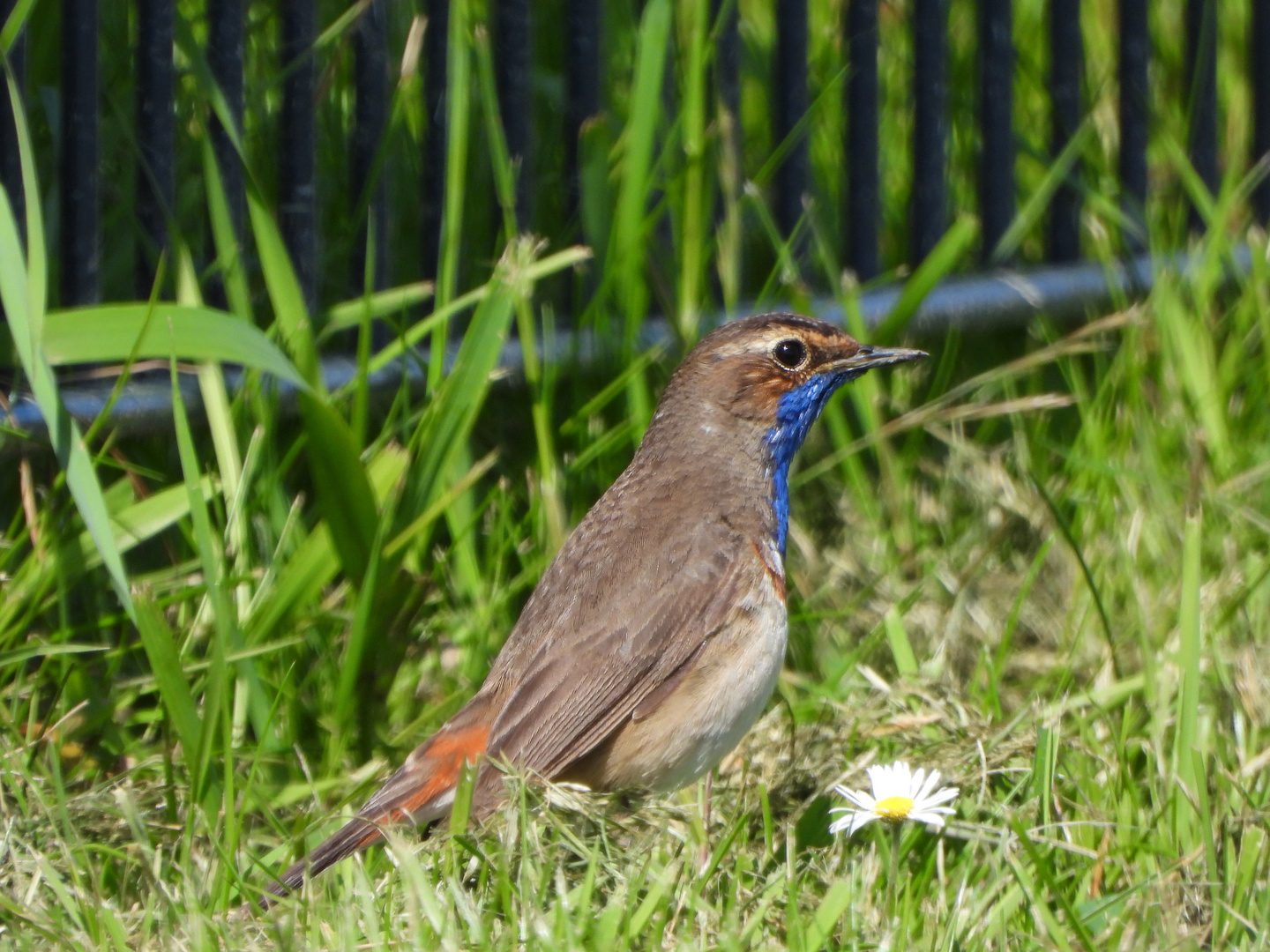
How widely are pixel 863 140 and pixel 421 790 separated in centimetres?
317

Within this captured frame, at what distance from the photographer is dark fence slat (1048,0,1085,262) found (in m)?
6.33

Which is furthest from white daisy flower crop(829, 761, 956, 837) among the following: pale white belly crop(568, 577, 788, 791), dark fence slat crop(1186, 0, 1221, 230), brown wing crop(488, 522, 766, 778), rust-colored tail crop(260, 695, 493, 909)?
dark fence slat crop(1186, 0, 1221, 230)

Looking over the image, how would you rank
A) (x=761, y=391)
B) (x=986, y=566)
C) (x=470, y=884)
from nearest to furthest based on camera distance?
1. (x=470, y=884)
2. (x=761, y=391)
3. (x=986, y=566)

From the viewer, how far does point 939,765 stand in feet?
13.0

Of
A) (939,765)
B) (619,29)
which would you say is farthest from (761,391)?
(619,29)

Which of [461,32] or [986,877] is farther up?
[461,32]

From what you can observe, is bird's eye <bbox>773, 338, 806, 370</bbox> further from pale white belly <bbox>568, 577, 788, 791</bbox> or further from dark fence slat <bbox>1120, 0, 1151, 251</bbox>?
dark fence slat <bbox>1120, 0, 1151, 251</bbox>

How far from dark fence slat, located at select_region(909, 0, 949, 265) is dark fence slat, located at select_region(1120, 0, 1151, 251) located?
0.83 m

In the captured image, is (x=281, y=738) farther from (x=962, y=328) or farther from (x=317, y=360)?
(x=962, y=328)

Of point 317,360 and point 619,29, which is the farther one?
point 619,29

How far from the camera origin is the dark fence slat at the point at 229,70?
4.59 m

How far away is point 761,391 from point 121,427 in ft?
5.49

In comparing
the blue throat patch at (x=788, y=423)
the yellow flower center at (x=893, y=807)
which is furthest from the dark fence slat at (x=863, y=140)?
the yellow flower center at (x=893, y=807)

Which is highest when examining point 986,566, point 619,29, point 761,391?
point 619,29
